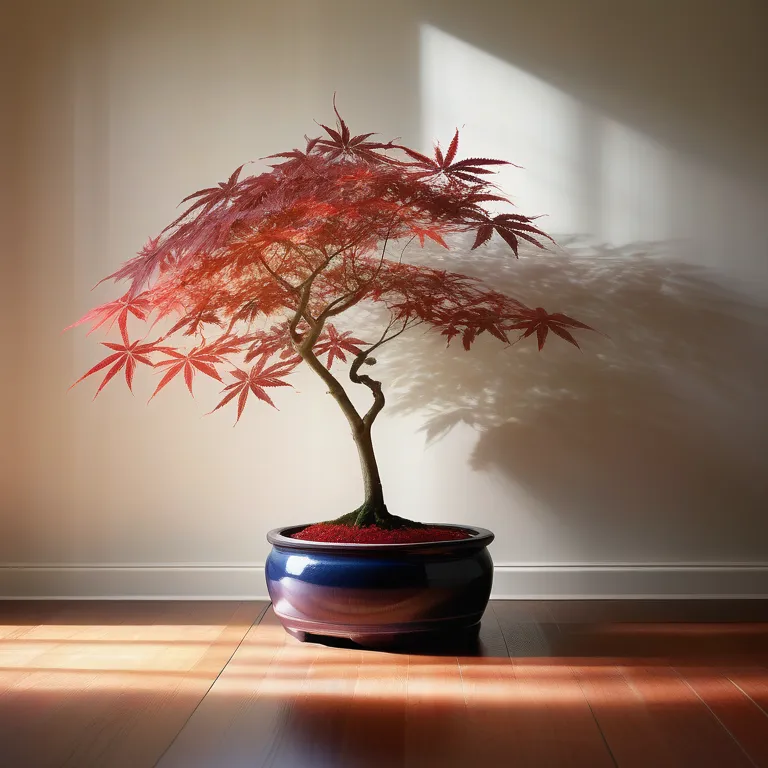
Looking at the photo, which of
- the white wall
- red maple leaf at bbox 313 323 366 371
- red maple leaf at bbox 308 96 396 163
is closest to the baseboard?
the white wall

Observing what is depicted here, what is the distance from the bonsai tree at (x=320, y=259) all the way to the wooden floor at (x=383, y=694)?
0.38 m

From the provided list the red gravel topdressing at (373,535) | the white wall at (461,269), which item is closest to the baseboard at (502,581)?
the white wall at (461,269)

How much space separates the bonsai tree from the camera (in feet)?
5.32

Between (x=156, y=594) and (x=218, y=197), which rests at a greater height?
(x=218, y=197)

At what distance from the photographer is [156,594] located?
87.3 inches

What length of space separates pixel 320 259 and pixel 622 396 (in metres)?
1.01

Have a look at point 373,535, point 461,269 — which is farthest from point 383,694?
point 461,269

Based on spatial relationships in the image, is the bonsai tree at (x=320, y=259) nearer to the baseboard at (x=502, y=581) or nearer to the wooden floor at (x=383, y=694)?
the wooden floor at (x=383, y=694)

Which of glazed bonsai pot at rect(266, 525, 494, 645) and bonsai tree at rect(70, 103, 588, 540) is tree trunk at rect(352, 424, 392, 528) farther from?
glazed bonsai pot at rect(266, 525, 494, 645)

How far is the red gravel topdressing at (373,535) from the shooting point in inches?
67.4

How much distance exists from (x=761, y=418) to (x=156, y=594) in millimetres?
1811

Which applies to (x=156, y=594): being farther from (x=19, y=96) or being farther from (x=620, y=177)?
(x=620, y=177)

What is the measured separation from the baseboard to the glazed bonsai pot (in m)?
0.53

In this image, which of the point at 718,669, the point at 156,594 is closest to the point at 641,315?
the point at 718,669
